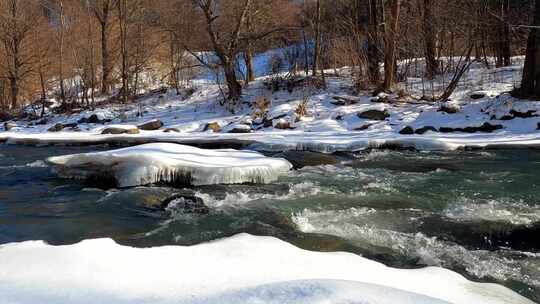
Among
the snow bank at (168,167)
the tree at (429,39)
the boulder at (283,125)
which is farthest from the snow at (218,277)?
the tree at (429,39)

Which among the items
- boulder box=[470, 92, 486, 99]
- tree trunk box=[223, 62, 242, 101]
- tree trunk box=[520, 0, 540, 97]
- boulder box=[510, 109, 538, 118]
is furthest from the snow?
tree trunk box=[223, 62, 242, 101]

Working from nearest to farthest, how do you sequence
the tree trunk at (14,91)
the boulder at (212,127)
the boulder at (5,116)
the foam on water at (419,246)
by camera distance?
the foam on water at (419,246), the boulder at (212,127), the boulder at (5,116), the tree trunk at (14,91)

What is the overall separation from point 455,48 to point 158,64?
13255 millimetres

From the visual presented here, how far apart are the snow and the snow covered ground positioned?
20.8 ft

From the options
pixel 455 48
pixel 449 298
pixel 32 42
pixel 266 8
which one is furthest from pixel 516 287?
pixel 32 42

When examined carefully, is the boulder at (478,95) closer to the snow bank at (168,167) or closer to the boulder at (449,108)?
the boulder at (449,108)

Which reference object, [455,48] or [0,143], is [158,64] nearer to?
[0,143]

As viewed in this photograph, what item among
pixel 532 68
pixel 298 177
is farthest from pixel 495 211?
pixel 532 68

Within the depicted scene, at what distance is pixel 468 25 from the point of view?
1410cm

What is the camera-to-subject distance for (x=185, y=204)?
5.80 meters

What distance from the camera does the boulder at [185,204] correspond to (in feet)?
18.5

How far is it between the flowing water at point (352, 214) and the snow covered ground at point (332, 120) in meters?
2.41

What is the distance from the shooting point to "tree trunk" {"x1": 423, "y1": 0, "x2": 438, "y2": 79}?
1513 cm

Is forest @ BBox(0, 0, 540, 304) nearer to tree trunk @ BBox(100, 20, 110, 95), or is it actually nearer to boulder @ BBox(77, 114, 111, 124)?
boulder @ BBox(77, 114, 111, 124)
